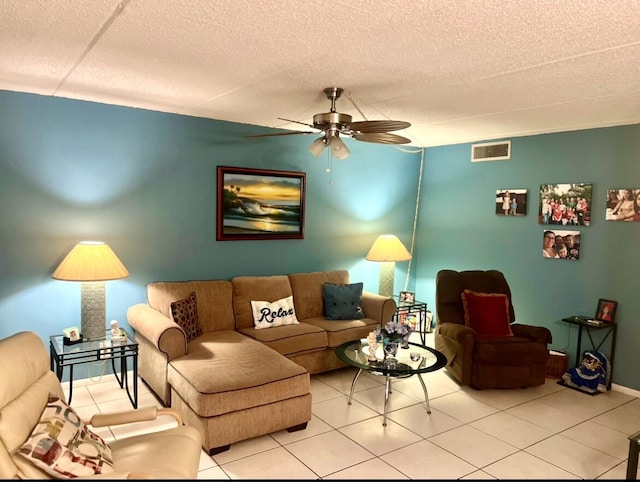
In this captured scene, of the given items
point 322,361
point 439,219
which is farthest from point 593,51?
point 439,219

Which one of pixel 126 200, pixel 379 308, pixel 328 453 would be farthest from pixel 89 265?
pixel 379 308

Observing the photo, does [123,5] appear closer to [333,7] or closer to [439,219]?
[333,7]

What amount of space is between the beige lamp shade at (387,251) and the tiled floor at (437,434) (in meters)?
1.42

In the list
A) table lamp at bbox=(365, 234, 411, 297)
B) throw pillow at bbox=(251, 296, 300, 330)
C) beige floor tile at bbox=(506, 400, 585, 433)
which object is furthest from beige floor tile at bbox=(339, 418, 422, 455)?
table lamp at bbox=(365, 234, 411, 297)

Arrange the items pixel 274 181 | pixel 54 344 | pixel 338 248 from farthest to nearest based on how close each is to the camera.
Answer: pixel 338 248 → pixel 274 181 → pixel 54 344

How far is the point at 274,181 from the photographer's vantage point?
15.5 ft

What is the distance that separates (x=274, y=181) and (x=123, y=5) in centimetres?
281

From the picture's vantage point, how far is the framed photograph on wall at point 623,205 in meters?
3.96

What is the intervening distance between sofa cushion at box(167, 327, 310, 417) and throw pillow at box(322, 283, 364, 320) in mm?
1128

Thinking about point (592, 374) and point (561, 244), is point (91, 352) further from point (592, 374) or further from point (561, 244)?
point (561, 244)

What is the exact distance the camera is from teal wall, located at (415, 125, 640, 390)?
405 centimetres

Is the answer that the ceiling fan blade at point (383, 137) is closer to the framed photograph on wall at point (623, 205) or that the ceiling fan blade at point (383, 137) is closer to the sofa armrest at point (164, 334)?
the sofa armrest at point (164, 334)

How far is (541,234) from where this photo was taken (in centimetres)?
464

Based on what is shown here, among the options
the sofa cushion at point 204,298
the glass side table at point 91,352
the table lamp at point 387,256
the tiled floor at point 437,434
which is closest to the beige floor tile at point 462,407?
the tiled floor at point 437,434
